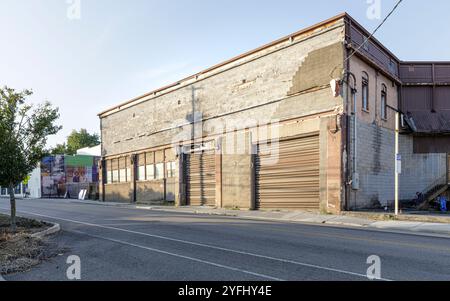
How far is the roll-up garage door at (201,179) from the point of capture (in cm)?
2550

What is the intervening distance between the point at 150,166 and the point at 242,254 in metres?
24.9

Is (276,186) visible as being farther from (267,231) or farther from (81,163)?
(81,163)

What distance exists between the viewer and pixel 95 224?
14516mm

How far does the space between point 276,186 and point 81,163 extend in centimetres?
4415

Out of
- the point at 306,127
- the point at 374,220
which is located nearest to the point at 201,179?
the point at 306,127

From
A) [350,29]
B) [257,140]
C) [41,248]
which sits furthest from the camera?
[257,140]

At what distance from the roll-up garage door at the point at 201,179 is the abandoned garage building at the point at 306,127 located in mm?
77

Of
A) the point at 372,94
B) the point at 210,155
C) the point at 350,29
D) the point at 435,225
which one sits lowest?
the point at 435,225

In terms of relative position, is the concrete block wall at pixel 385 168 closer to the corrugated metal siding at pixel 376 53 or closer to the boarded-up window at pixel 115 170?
the corrugated metal siding at pixel 376 53

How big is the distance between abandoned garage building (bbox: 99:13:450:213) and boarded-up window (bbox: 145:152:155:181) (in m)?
0.51

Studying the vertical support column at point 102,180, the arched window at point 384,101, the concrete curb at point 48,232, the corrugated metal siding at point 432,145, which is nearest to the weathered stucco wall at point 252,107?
the arched window at point 384,101

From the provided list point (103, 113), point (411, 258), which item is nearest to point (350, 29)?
point (411, 258)

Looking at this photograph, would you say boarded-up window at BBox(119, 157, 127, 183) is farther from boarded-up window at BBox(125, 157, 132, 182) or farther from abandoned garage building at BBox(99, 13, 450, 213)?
abandoned garage building at BBox(99, 13, 450, 213)
